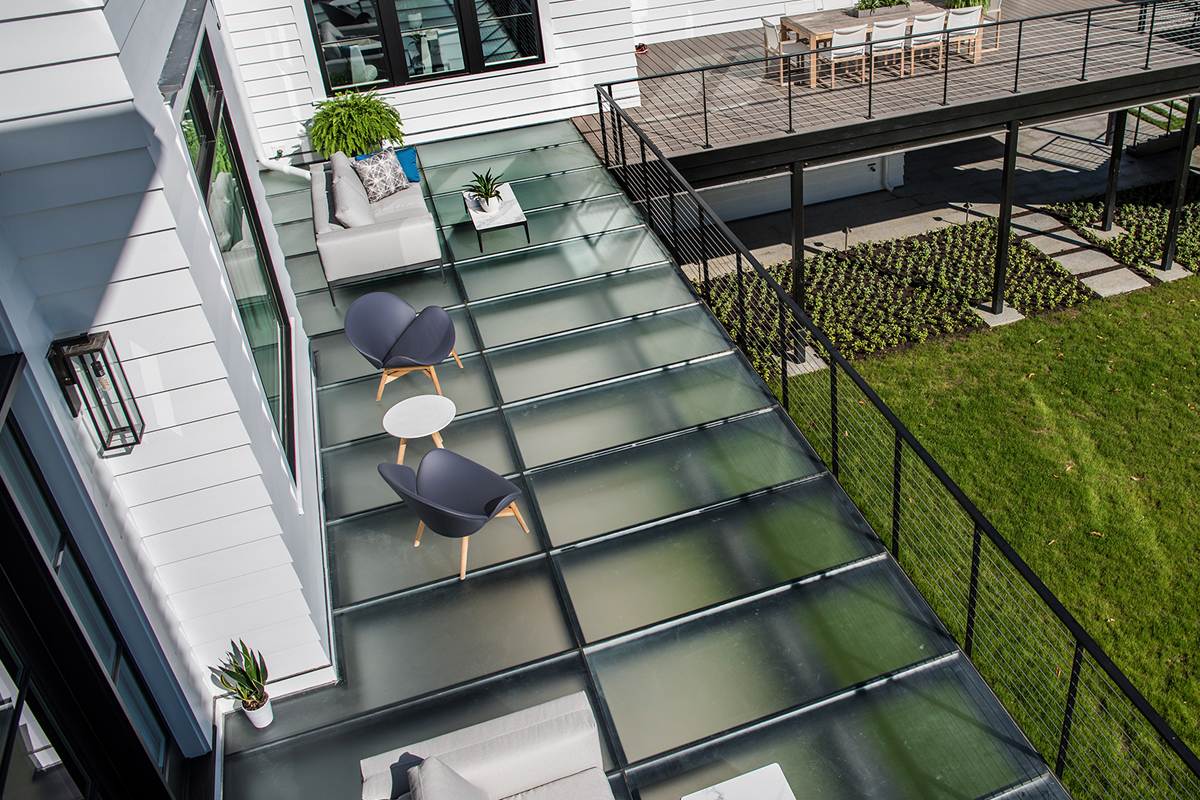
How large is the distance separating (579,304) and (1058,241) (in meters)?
9.48

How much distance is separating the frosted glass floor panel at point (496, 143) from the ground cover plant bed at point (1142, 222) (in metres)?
8.40

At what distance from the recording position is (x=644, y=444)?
632 centimetres

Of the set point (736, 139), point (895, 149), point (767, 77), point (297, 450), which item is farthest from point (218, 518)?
point (767, 77)

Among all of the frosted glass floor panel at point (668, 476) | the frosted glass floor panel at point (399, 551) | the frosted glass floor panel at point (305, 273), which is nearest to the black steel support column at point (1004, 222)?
the frosted glass floor panel at point (668, 476)

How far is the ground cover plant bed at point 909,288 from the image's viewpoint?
11742mm

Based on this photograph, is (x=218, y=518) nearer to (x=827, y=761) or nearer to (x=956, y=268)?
(x=827, y=761)

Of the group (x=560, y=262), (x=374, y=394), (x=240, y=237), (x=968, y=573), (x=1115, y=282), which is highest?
(x=240, y=237)

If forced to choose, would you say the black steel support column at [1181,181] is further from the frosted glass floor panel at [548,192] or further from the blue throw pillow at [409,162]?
the blue throw pillow at [409,162]

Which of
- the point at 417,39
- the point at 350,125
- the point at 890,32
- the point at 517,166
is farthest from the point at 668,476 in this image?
the point at 890,32

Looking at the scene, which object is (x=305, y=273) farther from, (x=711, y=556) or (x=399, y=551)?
(x=711, y=556)

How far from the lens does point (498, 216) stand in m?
8.59

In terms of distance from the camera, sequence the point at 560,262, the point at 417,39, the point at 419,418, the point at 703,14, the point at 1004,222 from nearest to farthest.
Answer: the point at 419,418 < the point at 560,262 < the point at 417,39 < the point at 1004,222 < the point at 703,14

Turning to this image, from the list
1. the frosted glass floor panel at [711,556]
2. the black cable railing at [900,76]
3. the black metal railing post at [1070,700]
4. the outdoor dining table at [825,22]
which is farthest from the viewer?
the outdoor dining table at [825,22]

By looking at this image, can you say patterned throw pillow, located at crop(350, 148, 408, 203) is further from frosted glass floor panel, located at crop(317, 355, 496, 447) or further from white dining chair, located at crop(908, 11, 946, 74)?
white dining chair, located at crop(908, 11, 946, 74)
